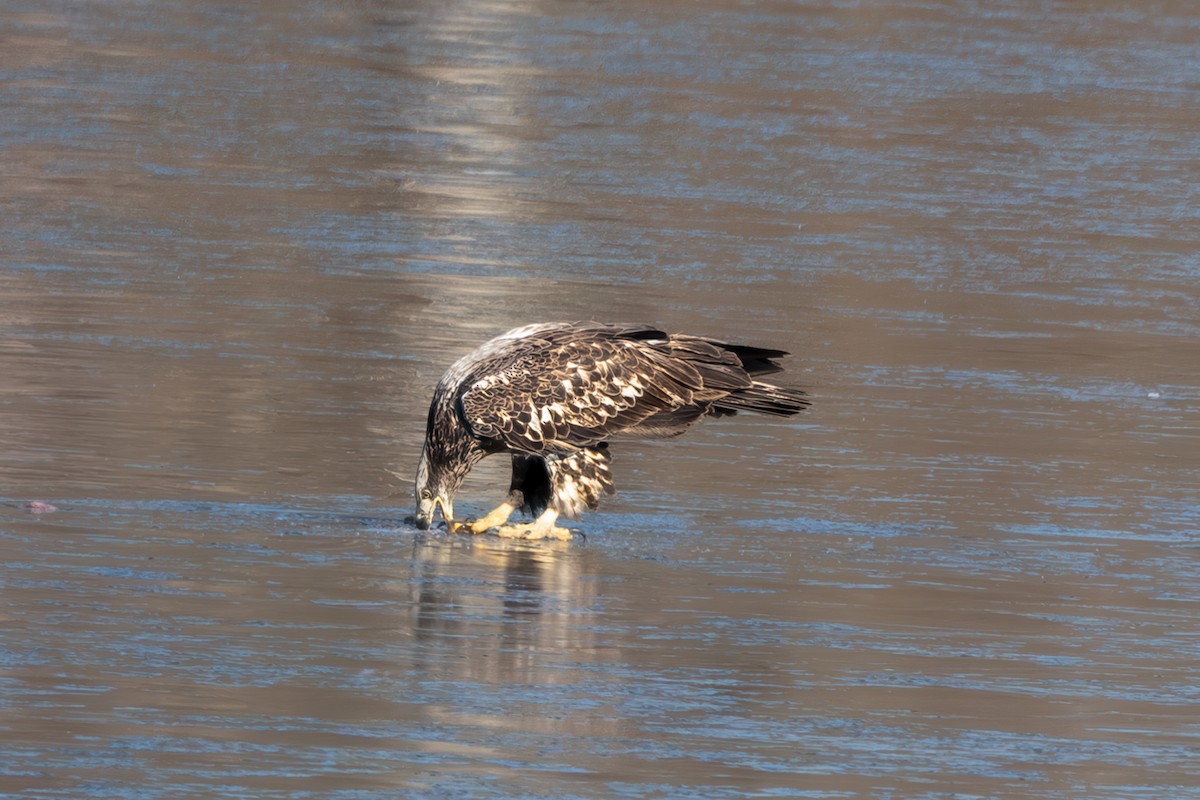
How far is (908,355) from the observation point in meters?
13.9

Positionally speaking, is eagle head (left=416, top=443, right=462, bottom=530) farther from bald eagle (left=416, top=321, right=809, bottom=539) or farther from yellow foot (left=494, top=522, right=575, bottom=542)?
yellow foot (left=494, top=522, right=575, bottom=542)

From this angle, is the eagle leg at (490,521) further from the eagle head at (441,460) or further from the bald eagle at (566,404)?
the eagle head at (441,460)

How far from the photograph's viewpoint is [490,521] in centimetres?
1001

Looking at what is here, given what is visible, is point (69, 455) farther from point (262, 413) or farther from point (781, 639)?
point (781, 639)

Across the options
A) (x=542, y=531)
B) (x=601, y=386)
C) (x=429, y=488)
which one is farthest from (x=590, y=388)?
(x=429, y=488)

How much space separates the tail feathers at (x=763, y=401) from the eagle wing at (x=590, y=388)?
56mm

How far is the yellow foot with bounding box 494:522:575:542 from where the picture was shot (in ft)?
32.7

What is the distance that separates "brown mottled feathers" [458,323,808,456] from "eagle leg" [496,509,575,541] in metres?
0.26

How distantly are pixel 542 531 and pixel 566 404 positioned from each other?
1.69ft

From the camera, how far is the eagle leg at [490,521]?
995 cm

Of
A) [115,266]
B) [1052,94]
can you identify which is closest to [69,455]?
[115,266]

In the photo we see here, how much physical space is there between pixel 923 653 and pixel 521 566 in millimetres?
1840

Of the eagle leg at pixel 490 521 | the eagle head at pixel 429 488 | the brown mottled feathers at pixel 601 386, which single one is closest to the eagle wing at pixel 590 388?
the brown mottled feathers at pixel 601 386

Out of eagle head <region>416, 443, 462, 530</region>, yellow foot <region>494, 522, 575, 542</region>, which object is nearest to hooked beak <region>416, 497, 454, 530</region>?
eagle head <region>416, 443, 462, 530</region>
